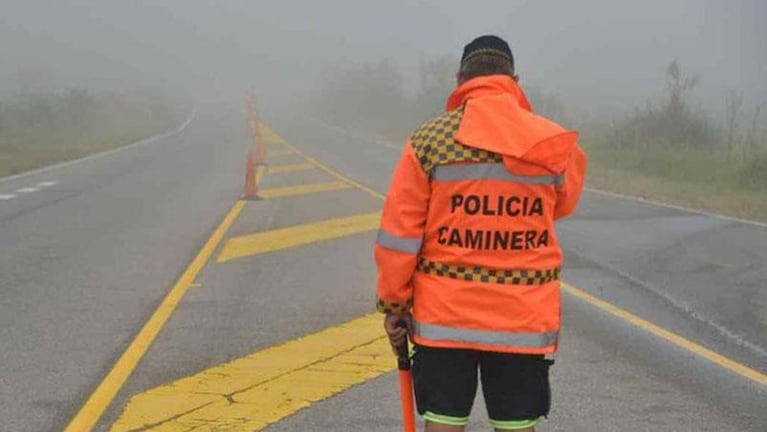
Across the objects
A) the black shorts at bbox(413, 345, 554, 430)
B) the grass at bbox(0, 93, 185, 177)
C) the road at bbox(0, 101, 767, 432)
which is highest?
the black shorts at bbox(413, 345, 554, 430)

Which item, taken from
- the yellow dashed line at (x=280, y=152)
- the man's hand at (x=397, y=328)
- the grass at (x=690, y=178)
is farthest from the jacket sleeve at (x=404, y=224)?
the yellow dashed line at (x=280, y=152)

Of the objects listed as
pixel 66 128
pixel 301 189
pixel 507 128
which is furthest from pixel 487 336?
pixel 66 128

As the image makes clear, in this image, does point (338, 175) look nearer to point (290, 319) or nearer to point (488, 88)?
point (290, 319)

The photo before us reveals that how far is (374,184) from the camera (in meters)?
16.9

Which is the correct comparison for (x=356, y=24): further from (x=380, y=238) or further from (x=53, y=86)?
(x=380, y=238)

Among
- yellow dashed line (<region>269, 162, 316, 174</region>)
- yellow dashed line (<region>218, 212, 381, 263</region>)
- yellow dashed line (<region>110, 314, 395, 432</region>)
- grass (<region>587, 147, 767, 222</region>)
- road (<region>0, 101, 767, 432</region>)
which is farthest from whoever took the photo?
yellow dashed line (<region>269, 162, 316, 174</region>)

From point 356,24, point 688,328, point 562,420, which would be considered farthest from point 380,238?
point 356,24

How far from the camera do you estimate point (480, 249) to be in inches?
118

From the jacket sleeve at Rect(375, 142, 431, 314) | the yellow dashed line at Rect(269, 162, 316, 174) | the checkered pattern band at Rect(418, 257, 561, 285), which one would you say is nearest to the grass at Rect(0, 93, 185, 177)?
the yellow dashed line at Rect(269, 162, 316, 174)

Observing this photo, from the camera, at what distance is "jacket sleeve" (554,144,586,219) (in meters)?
3.14

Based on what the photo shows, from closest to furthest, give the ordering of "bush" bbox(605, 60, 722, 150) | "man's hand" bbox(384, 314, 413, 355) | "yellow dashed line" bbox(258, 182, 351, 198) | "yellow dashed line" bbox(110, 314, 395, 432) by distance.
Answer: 1. "man's hand" bbox(384, 314, 413, 355)
2. "yellow dashed line" bbox(110, 314, 395, 432)
3. "yellow dashed line" bbox(258, 182, 351, 198)
4. "bush" bbox(605, 60, 722, 150)

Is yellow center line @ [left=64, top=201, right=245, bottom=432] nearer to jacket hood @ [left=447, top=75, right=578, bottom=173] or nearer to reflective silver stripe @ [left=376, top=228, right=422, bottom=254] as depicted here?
reflective silver stripe @ [left=376, top=228, right=422, bottom=254]

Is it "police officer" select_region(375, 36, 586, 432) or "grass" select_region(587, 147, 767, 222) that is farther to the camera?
"grass" select_region(587, 147, 767, 222)

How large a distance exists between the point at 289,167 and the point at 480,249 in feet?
59.3
